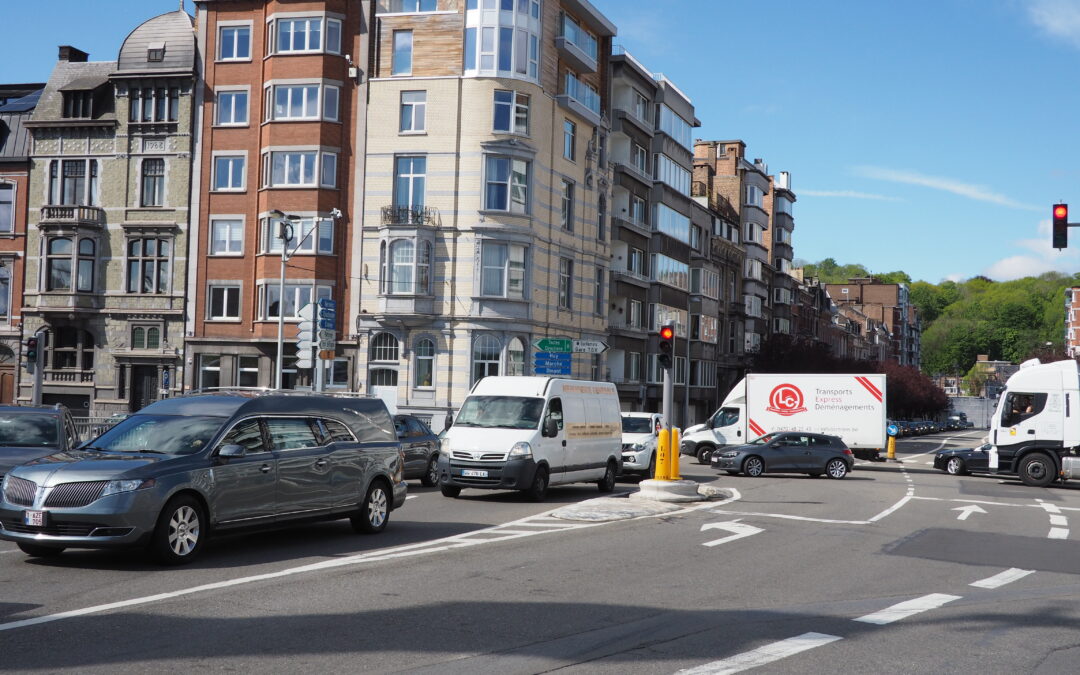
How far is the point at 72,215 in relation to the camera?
46219mm

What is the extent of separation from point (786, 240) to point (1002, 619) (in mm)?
83525

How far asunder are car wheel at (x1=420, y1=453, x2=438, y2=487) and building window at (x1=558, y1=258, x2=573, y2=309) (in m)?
22.8

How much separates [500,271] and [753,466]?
Answer: 14726 millimetres

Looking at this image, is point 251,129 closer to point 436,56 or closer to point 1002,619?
point 436,56

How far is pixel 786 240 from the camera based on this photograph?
90.5 m

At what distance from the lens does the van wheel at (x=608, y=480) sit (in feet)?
76.1

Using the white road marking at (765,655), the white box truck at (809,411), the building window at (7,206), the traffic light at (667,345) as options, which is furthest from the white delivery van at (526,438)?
the building window at (7,206)

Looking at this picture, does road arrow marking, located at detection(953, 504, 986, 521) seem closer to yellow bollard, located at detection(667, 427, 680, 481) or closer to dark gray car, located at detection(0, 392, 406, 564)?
yellow bollard, located at detection(667, 427, 680, 481)

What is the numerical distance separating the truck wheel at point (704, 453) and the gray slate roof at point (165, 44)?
26.4 metres

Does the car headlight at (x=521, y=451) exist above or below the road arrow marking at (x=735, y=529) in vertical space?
above

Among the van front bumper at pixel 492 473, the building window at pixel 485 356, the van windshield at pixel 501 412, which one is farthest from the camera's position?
the building window at pixel 485 356

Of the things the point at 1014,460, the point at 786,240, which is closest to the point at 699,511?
the point at 1014,460

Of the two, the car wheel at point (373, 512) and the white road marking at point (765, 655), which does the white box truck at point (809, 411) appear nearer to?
the car wheel at point (373, 512)

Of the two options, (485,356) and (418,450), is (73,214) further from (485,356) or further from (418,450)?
(418,450)
